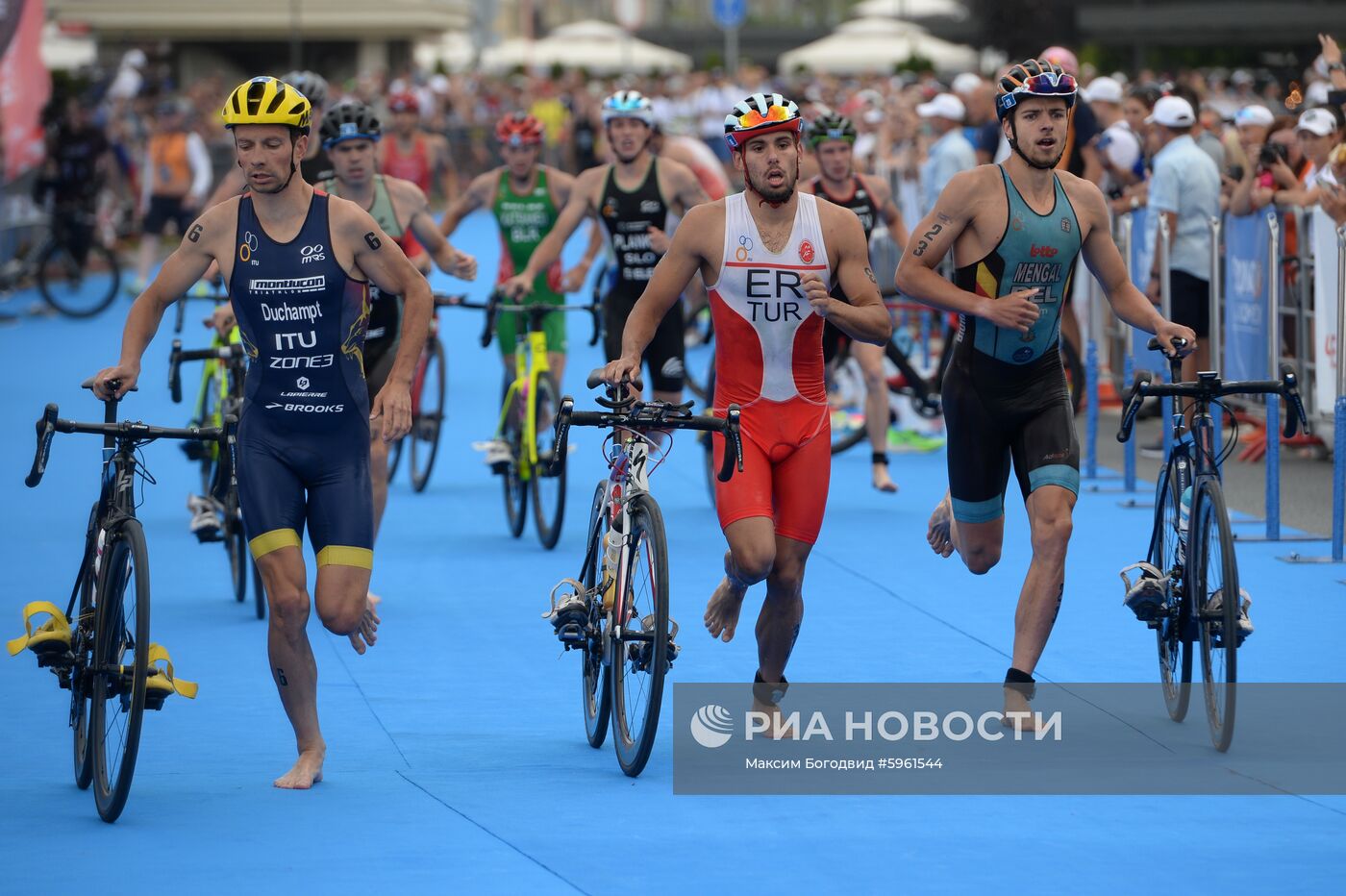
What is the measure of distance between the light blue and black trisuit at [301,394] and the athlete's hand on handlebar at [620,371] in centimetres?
86

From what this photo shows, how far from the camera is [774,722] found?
7.43 m

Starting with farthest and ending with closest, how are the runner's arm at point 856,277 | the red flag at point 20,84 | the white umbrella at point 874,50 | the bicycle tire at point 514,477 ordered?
1. the white umbrella at point 874,50
2. the red flag at point 20,84
3. the bicycle tire at point 514,477
4. the runner's arm at point 856,277

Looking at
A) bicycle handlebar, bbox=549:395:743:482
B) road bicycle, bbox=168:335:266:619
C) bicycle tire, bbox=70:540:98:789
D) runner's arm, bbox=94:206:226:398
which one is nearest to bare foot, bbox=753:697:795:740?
bicycle handlebar, bbox=549:395:743:482

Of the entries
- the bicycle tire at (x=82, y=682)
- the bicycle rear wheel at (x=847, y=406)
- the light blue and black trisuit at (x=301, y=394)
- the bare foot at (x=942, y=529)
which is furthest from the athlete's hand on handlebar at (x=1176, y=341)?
the bicycle rear wheel at (x=847, y=406)

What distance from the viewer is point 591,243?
46.3 ft

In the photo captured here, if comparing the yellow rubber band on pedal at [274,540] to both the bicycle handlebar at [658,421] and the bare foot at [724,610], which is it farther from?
the bare foot at [724,610]

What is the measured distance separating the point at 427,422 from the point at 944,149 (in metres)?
6.02

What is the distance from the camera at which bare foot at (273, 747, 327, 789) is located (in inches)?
267

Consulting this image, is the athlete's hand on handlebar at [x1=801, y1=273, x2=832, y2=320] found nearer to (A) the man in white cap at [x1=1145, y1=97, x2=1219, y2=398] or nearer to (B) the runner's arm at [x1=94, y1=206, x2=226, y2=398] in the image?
(B) the runner's arm at [x1=94, y1=206, x2=226, y2=398]

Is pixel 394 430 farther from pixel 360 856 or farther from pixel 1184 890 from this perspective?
pixel 1184 890

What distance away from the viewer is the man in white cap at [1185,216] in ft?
44.3

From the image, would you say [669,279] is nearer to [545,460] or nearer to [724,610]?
[724,610]

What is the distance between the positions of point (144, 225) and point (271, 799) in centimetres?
1857

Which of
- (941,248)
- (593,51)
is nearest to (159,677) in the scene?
(941,248)
